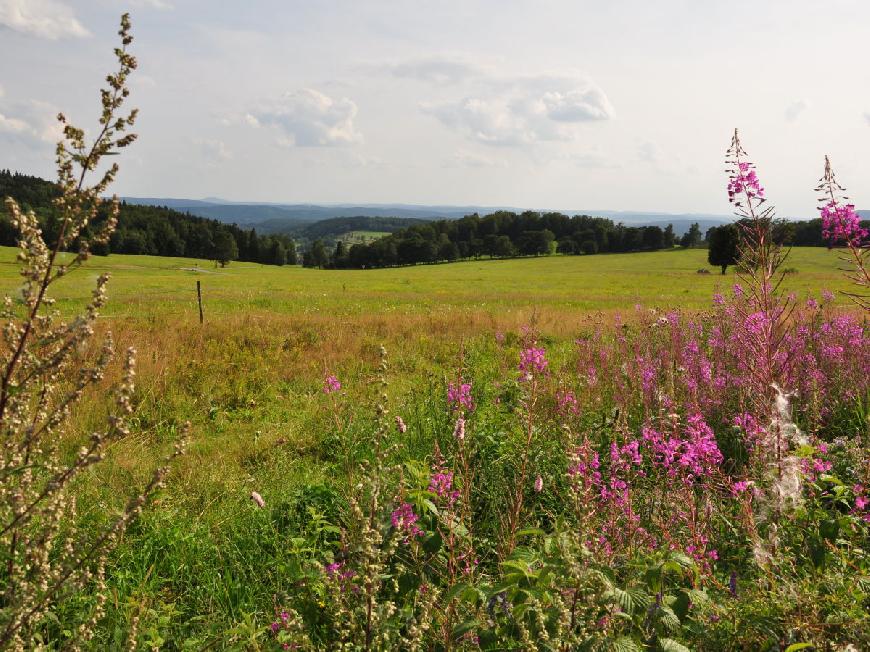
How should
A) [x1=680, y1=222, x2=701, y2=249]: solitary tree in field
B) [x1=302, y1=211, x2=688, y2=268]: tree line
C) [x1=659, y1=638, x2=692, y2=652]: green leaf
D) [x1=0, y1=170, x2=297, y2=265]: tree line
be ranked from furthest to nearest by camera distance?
[x1=302, y1=211, x2=688, y2=268]: tree line, [x1=680, y1=222, x2=701, y2=249]: solitary tree in field, [x1=0, y1=170, x2=297, y2=265]: tree line, [x1=659, y1=638, x2=692, y2=652]: green leaf

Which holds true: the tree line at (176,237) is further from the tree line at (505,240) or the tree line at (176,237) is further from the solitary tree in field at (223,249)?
the tree line at (505,240)

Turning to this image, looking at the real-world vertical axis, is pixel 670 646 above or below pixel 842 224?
below

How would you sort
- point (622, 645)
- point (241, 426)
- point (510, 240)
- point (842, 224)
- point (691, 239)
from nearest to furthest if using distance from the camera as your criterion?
point (622, 645) → point (842, 224) → point (241, 426) → point (691, 239) → point (510, 240)

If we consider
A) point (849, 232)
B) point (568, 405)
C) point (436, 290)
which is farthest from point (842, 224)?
point (436, 290)

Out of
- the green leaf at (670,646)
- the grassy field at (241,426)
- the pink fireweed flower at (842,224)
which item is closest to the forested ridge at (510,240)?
the grassy field at (241,426)

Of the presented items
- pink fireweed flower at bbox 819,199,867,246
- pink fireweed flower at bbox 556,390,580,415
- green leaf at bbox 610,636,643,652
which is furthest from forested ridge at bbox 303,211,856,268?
green leaf at bbox 610,636,643,652

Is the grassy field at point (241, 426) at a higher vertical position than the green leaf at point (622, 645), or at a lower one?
lower

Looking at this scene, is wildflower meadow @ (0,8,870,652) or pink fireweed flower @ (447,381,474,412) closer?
wildflower meadow @ (0,8,870,652)

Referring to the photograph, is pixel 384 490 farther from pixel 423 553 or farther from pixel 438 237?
pixel 438 237

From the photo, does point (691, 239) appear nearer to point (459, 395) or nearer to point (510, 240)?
point (510, 240)

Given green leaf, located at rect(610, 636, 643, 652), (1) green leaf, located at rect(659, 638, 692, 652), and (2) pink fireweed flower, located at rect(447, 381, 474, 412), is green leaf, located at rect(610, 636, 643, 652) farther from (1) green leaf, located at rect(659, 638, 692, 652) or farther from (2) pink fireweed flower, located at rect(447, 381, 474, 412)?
(2) pink fireweed flower, located at rect(447, 381, 474, 412)

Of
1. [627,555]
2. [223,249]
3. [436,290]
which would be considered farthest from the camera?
[223,249]

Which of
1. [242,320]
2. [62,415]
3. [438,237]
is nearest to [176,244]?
[438,237]

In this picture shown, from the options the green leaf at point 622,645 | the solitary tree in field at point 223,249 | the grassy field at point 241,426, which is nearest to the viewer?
the green leaf at point 622,645
